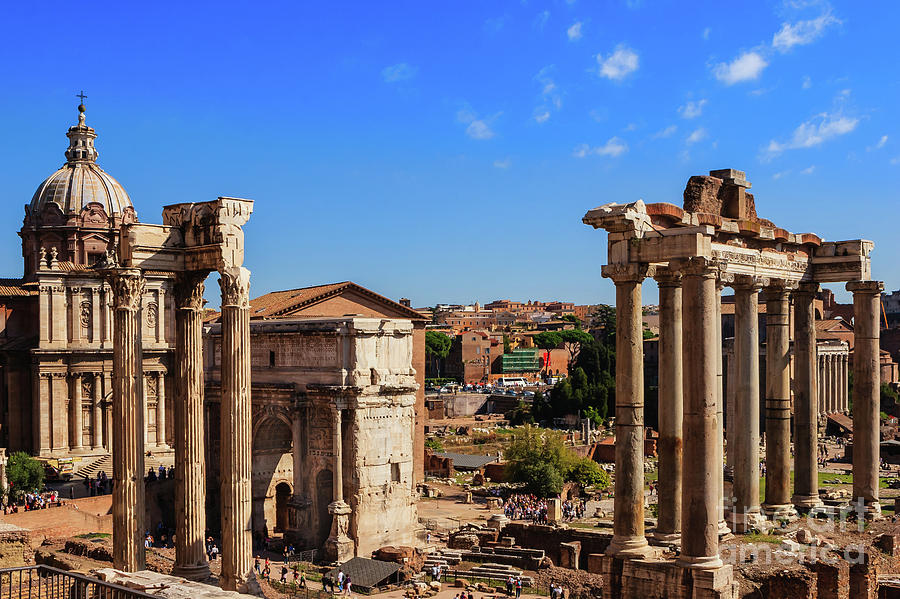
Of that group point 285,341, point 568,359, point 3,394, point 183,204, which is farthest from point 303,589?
point 568,359

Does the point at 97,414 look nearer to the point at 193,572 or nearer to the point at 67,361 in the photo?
the point at 67,361

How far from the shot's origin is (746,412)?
20203 mm

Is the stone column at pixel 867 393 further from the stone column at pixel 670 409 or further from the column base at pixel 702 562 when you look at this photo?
the column base at pixel 702 562

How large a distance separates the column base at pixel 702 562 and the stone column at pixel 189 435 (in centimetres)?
812

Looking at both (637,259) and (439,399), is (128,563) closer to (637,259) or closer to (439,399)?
(637,259)

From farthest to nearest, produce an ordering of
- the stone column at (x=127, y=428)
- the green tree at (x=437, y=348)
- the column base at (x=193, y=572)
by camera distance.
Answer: the green tree at (x=437, y=348)
the column base at (x=193, y=572)
the stone column at (x=127, y=428)

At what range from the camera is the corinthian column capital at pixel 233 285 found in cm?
1661

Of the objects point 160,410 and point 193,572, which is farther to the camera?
point 160,410

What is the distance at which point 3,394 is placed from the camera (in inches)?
1635

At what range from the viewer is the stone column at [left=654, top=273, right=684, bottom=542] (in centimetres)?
1672

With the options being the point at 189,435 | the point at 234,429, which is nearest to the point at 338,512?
the point at 189,435

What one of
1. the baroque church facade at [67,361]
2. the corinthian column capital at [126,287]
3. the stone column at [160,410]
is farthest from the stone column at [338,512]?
the corinthian column capital at [126,287]

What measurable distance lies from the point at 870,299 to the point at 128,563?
650 inches

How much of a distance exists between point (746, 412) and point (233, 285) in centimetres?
1074
